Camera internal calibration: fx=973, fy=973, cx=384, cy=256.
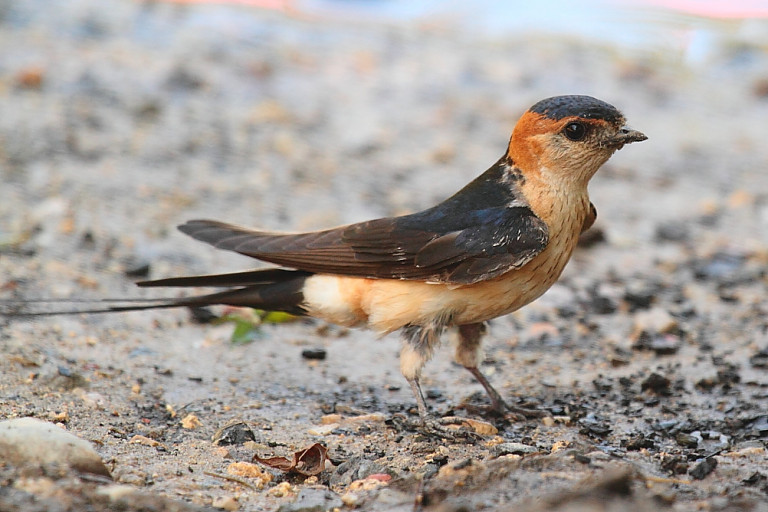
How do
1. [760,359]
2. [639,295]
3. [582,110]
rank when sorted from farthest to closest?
[639,295] < [760,359] < [582,110]

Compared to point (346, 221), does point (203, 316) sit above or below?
below

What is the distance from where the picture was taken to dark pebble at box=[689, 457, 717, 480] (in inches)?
127

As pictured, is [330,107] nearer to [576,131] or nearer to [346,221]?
[346,221]

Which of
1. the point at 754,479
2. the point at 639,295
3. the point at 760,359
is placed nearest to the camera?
the point at 754,479

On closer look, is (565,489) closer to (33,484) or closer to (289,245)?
(33,484)

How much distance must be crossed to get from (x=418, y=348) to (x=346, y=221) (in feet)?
8.68

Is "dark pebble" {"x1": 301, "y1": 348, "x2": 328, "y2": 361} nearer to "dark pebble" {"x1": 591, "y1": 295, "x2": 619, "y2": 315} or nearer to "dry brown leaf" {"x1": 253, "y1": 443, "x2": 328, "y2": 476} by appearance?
"dry brown leaf" {"x1": 253, "y1": 443, "x2": 328, "y2": 476}

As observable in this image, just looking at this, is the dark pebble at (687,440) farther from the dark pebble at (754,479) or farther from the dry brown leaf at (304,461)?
the dry brown leaf at (304,461)

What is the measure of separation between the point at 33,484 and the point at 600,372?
286cm

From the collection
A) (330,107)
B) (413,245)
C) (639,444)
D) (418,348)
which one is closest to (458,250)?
(413,245)

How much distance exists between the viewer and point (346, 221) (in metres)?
6.61

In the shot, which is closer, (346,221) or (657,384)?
(657,384)

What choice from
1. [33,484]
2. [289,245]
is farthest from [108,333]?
[33,484]

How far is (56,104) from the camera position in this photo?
7.82 metres
